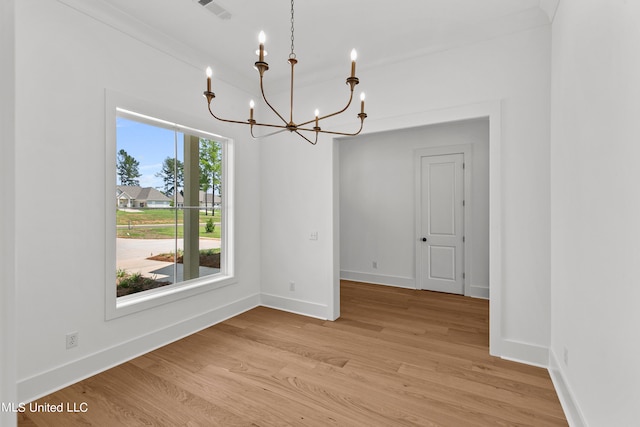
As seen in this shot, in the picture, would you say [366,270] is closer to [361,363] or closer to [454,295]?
[454,295]

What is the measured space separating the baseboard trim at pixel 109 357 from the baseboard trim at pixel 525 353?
9.57 feet

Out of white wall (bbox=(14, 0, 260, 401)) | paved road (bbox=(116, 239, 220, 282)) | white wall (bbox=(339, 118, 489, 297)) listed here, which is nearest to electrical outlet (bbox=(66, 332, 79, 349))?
white wall (bbox=(14, 0, 260, 401))

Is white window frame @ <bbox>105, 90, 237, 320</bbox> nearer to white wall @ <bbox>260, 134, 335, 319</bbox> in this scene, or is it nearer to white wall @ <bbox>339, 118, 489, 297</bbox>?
white wall @ <bbox>260, 134, 335, 319</bbox>

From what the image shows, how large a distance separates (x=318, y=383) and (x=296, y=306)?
5.23 ft

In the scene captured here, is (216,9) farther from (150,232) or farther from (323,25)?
(150,232)

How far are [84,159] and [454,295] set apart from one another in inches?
193

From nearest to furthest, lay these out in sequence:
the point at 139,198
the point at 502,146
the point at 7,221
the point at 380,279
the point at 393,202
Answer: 1. the point at 7,221
2. the point at 502,146
3. the point at 139,198
4. the point at 393,202
5. the point at 380,279

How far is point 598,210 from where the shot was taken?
1543mm

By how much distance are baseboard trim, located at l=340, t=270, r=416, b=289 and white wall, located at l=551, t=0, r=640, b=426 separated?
2.92 m

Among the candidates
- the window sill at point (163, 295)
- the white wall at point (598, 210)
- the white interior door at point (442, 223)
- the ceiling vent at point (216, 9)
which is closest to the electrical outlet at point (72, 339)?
the window sill at point (163, 295)

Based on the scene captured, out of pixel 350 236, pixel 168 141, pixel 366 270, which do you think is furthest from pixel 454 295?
pixel 168 141

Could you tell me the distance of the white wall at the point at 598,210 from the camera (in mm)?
1225

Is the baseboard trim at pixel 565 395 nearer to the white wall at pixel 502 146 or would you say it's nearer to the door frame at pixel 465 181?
the white wall at pixel 502 146

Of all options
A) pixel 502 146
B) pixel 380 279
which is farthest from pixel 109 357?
pixel 380 279
